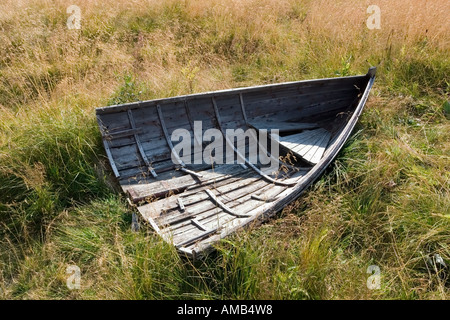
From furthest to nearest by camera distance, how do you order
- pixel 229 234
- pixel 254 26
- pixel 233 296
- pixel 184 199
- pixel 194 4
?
pixel 194 4 → pixel 254 26 → pixel 184 199 → pixel 229 234 → pixel 233 296

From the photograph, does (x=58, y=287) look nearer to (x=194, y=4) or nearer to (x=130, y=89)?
(x=130, y=89)

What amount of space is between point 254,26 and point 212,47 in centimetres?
114

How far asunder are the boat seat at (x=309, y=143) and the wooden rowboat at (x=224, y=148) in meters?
0.01

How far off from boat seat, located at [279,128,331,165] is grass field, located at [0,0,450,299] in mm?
310

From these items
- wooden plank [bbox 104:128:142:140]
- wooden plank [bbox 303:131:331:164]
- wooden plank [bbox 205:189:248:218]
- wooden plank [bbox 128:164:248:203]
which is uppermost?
wooden plank [bbox 104:128:142:140]

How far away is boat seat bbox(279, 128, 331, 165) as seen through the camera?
500cm

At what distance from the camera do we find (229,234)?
3396mm

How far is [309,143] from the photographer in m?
5.32

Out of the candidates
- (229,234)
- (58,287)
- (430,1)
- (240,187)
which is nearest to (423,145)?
(240,187)
